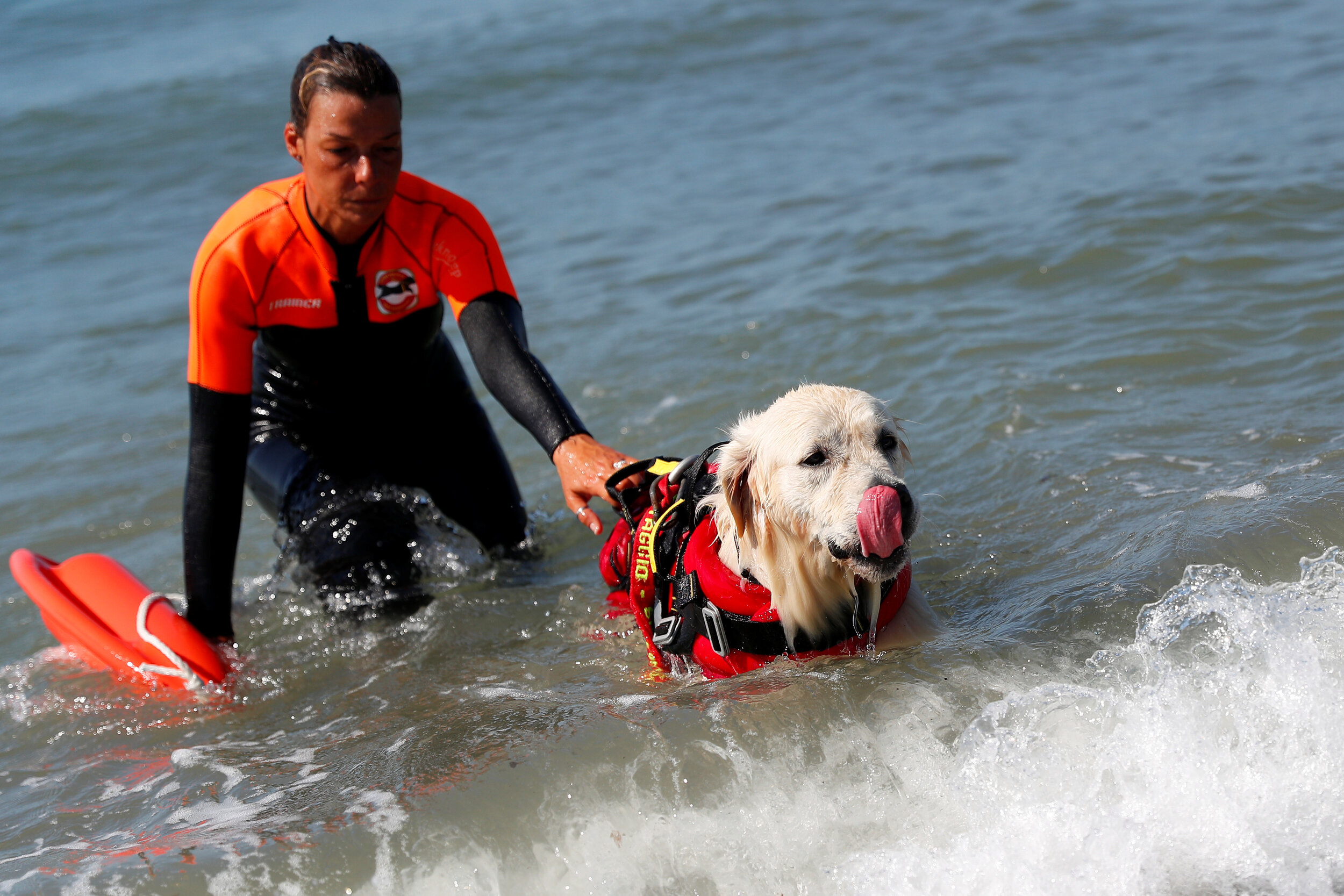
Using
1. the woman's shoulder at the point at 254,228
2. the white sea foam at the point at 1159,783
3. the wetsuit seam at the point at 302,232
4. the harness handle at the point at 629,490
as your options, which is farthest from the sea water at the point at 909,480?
the woman's shoulder at the point at 254,228

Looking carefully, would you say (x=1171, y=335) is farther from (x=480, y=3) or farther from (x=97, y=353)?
(x=480, y=3)

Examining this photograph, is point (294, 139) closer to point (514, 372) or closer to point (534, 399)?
point (514, 372)

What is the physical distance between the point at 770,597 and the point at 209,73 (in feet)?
62.5

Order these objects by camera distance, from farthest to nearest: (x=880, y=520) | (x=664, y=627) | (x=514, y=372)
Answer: (x=514, y=372), (x=664, y=627), (x=880, y=520)

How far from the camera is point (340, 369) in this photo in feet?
17.9

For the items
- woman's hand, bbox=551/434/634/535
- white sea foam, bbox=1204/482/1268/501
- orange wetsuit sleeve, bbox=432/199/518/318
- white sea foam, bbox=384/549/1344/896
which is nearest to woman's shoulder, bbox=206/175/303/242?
orange wetsuit sleeve, bbox=432/199/518/318

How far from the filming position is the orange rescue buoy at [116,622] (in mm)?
5086

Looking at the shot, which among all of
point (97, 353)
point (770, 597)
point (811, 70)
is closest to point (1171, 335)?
point (770, 597)

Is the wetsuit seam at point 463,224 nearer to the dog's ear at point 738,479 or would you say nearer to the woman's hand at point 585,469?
the woman's hand at point 585,469

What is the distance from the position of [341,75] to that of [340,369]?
138cm

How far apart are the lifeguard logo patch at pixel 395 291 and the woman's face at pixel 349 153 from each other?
31 centimetres

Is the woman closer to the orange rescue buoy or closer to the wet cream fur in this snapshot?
the orange rescue buoy

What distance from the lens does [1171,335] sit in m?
7.37

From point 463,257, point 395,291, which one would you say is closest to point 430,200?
point 463,257
